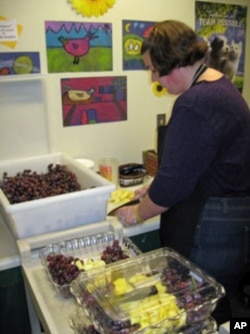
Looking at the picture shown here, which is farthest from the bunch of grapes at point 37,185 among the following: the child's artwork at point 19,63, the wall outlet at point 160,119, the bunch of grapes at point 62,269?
the wall outlet at point 160,119

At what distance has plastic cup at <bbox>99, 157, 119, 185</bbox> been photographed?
179 centimetres

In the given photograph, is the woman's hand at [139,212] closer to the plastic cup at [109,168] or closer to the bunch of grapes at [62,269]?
the bunch of grapes at [62,269]

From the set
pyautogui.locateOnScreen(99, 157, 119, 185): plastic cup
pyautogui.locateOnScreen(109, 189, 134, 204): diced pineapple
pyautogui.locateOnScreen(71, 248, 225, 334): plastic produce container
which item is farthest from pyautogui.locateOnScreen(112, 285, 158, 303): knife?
pyautogui.locateOnScreen(99, 157, 119, 185): plastic cup

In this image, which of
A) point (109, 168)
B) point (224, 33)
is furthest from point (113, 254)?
point (224, 33)

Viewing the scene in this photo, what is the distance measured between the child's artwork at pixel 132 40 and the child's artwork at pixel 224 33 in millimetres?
330

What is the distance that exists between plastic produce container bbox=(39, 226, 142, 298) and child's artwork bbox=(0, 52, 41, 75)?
32.1 inches

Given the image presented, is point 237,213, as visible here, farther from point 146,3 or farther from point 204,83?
point 146,3

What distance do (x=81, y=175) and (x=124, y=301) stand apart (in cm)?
78

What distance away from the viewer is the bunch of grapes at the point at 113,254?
1.07m

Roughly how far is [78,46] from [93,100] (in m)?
0.26

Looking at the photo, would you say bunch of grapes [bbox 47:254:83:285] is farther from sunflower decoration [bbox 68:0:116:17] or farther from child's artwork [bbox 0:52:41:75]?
sunflower decoration [bbox 68:0:116:17]

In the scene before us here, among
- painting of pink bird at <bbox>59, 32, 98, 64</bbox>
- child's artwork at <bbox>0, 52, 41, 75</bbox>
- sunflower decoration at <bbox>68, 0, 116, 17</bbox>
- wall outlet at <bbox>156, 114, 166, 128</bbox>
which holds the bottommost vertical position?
wall outlet at <bbox>156, 114, 166, 128</bbox>

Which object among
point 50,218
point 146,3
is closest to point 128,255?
point 50,218

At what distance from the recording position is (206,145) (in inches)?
40.9
